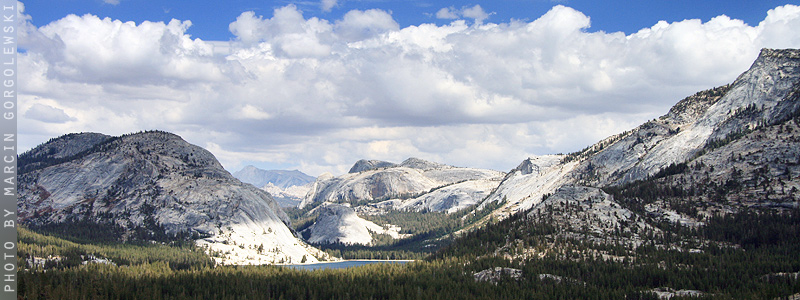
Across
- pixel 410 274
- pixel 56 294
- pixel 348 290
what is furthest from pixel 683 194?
pixel 56 294

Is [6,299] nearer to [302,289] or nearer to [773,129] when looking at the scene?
[302,289]

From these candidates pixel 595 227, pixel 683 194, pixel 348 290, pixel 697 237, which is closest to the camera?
pixel 348 290

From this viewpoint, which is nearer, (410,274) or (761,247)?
(761,247)

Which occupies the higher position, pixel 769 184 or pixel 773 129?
pixel 773 129

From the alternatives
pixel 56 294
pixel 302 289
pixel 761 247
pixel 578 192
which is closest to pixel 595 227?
pixel 578 192

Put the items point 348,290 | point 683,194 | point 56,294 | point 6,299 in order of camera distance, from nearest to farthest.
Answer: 1. point 6,299
2. point 56,294
3. point 348,290
4. point 683,194

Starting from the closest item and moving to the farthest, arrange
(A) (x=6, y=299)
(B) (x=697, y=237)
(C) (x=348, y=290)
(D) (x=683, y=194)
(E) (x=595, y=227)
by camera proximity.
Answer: (A) (x=6, y=299)
(C) (x=348, y=290)
(B) (x=697, y=237)
(E) (x=595, y=227)
(D) (x=683, y=194)

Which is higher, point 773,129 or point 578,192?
point 773,129

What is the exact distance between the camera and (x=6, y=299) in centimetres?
11288

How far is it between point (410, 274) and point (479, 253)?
2410 cm

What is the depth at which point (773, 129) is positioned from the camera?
18850cm

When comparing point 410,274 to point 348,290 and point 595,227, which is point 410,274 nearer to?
point 348,290

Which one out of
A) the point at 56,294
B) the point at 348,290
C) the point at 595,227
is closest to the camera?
the point at 56,294

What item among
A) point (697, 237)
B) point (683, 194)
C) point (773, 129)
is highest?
point (773, 129)
